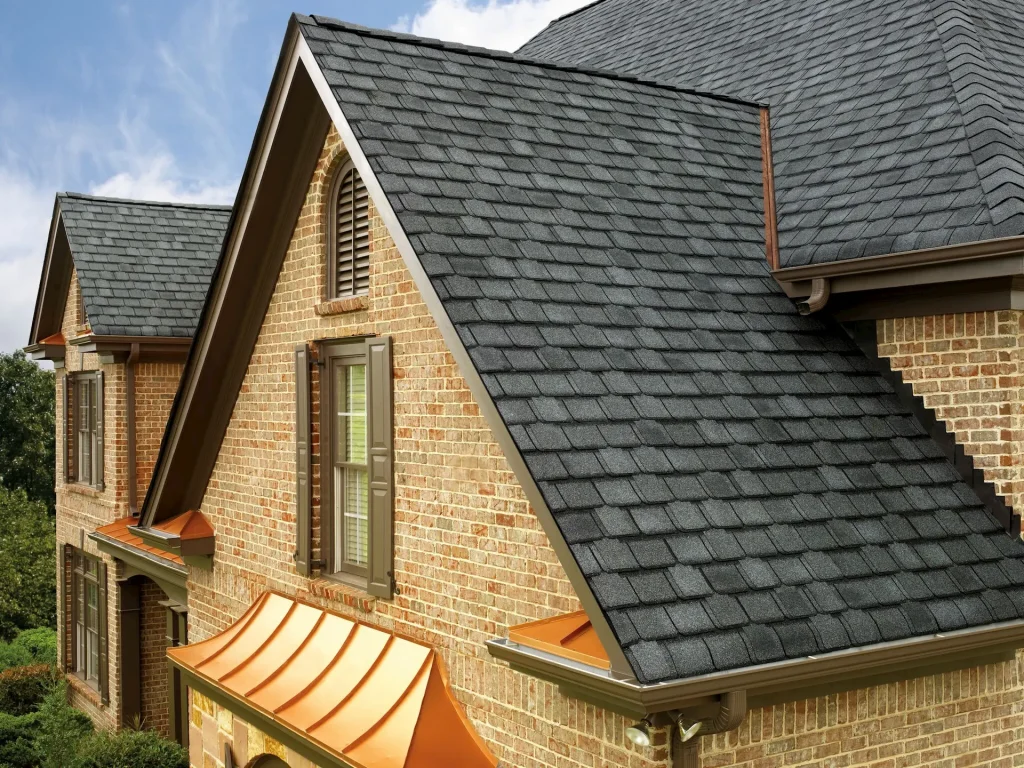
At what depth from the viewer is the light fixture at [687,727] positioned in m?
4.88

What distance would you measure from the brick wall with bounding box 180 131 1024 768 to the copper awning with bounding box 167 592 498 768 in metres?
0.14

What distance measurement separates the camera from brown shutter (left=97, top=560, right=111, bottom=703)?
17719mm

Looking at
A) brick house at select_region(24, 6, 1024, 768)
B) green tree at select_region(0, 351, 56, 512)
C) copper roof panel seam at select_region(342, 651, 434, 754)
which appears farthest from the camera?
green tree at select_region(0, 351, 56, 512)

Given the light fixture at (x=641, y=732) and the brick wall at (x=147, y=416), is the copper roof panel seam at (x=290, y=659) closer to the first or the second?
the light fixture at (x=641, y=732)

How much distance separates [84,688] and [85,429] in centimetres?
462

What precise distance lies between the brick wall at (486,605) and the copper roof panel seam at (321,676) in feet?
0.53

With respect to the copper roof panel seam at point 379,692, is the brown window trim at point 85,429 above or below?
above

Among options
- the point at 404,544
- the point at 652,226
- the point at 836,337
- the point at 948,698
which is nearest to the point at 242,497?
the point at 404,544

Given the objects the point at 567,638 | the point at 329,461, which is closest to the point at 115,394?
the point at 329,461

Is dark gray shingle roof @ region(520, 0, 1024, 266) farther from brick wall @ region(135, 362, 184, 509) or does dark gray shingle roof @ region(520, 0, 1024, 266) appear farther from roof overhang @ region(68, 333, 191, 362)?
brick wall @ region(135, 362, 184, 509)

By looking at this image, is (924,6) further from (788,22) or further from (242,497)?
(242,497)

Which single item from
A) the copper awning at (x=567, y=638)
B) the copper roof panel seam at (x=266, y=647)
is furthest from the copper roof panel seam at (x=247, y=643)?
the copper awning at (x=567, y=638)

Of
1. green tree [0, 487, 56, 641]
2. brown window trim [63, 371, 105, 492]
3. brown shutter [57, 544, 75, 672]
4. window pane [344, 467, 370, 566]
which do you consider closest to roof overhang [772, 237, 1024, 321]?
window pane [344, 467, 370, 566]

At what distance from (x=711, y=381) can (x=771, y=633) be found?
1802 mm
